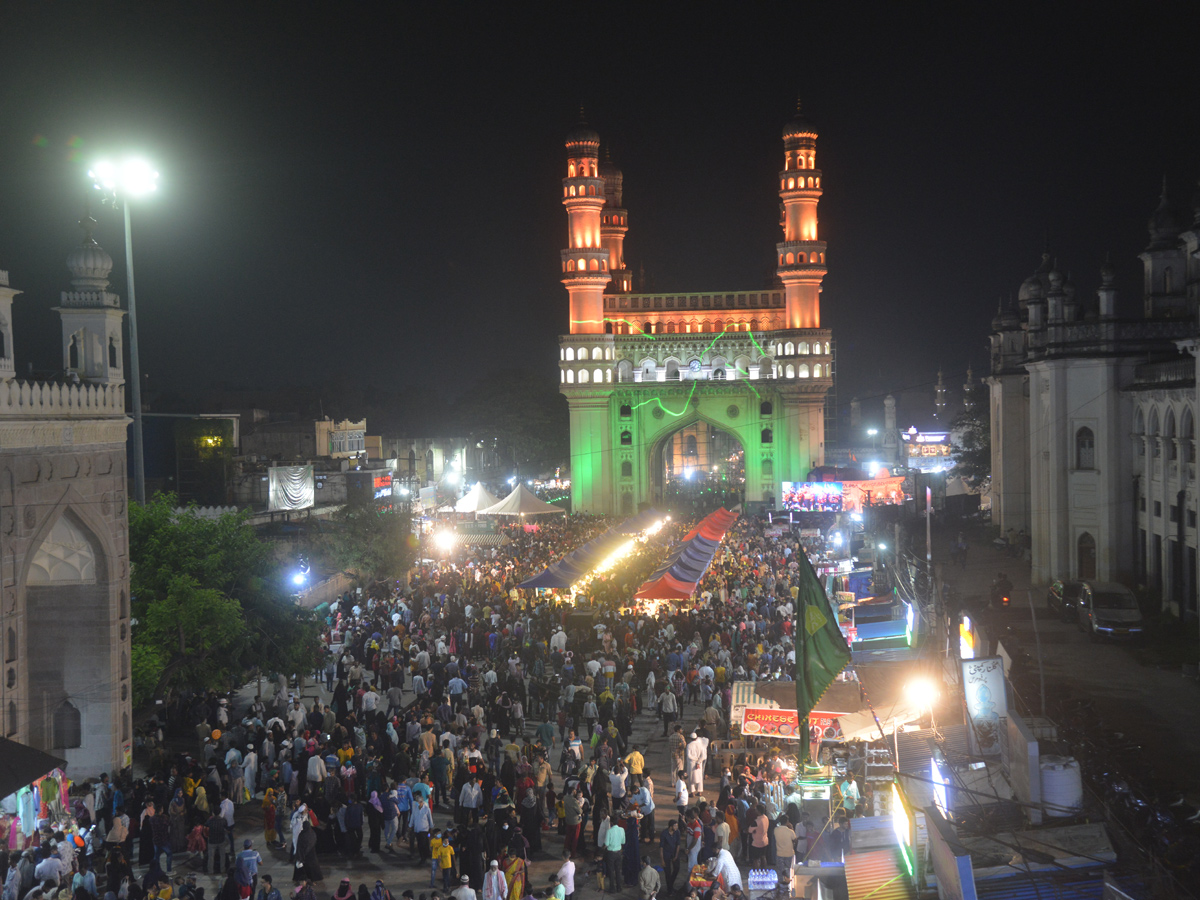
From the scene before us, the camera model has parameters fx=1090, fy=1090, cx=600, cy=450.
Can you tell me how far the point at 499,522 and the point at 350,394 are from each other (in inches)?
2250

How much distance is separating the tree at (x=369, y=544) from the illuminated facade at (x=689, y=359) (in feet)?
86.9

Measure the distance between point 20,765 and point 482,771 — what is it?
5011mm

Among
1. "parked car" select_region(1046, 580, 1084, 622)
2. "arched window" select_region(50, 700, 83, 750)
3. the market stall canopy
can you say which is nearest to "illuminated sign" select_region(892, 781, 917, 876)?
the market stall canopy

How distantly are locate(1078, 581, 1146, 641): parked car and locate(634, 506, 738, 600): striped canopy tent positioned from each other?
7618 millimetres

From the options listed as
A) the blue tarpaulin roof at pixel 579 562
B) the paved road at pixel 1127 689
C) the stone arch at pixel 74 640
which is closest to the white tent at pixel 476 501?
the blue tarpaulin roof at pixel 579 562

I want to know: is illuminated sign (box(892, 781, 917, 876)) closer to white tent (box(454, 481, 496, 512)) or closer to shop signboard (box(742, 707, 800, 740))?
shop signboard (box(742, 707, 800, 740))

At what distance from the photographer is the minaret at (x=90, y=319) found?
14.8 meters

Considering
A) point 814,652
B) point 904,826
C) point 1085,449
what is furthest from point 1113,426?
point 904,826

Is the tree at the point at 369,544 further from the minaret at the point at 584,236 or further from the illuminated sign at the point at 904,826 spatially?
the minaret at the point at 584,236

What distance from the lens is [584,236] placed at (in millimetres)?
55656

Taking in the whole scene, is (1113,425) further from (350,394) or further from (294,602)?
(350,394)

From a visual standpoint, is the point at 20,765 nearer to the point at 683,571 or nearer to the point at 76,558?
the point at 76,558

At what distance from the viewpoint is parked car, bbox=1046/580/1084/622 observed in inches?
883

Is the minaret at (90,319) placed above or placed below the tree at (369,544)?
above
